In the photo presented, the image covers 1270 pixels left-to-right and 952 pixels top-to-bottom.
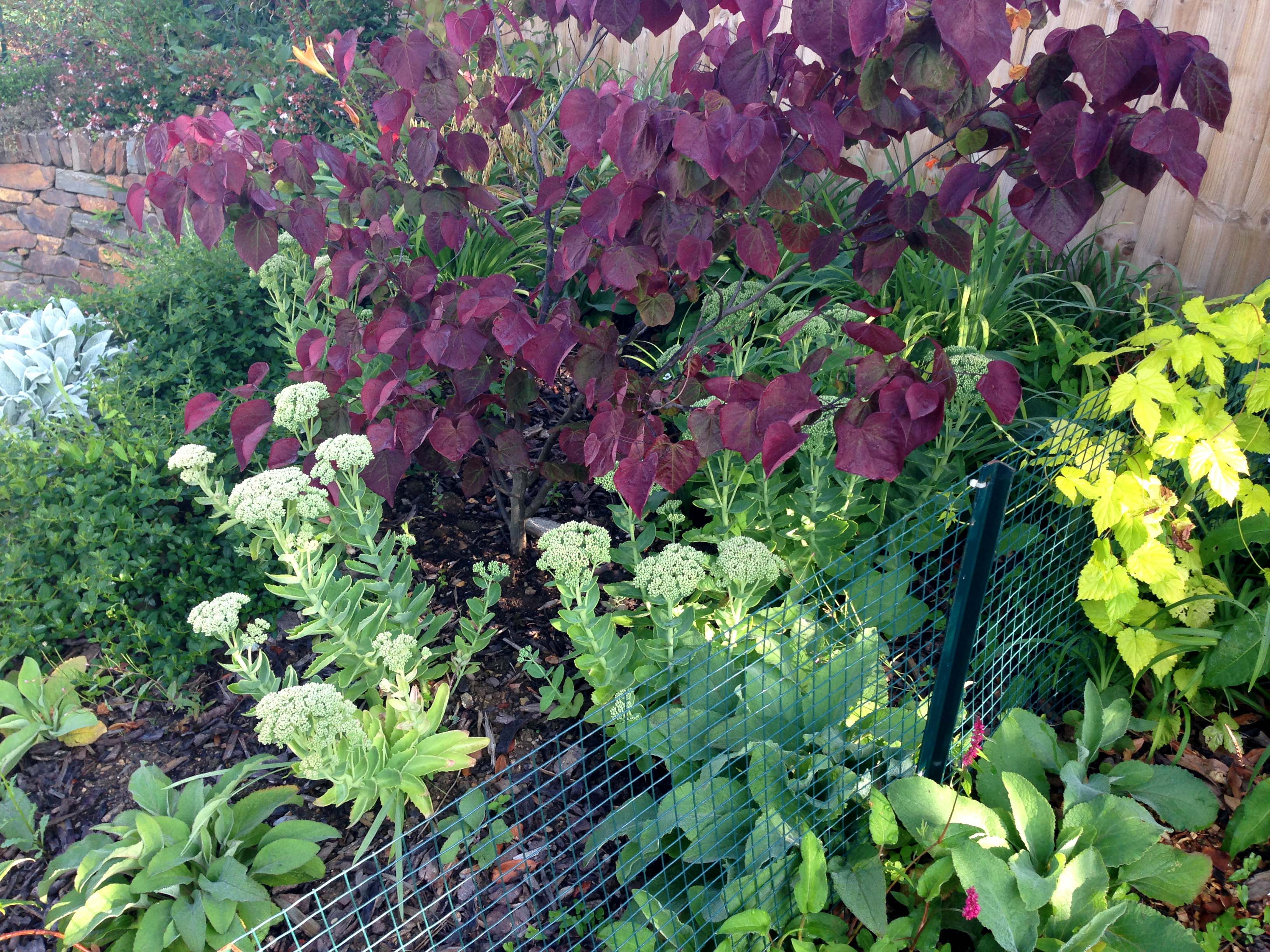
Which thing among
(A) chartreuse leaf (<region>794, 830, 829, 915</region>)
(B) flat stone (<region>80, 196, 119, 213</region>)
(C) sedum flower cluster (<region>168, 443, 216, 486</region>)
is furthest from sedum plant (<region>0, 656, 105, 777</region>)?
(B) flat stone (<region>80, 196, 119, 213</region>)

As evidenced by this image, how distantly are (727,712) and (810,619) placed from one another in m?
0.28

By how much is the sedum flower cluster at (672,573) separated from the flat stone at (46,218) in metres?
6.50

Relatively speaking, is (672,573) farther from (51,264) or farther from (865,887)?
(51,264)

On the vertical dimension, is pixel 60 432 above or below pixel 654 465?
below

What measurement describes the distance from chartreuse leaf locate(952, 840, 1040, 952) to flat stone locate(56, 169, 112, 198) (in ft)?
22.6

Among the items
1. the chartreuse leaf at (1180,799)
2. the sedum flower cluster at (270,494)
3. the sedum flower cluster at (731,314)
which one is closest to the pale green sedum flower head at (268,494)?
the sedum flower cluster at (270,494)

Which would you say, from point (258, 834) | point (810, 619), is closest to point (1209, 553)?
point (810, 619)

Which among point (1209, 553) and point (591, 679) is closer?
point (591, 679)

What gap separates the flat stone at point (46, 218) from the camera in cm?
651

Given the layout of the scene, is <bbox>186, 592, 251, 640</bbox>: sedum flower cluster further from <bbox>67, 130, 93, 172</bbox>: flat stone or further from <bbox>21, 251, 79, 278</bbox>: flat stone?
<bbox>21, 251, 79, 278</bbox>: flat stone

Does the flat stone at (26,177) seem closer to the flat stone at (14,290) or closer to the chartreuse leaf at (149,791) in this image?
the flat stone at (14,290)

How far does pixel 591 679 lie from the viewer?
2.03 meters

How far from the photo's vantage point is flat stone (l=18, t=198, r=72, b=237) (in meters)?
6.51

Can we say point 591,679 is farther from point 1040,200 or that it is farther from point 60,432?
point 60,432
